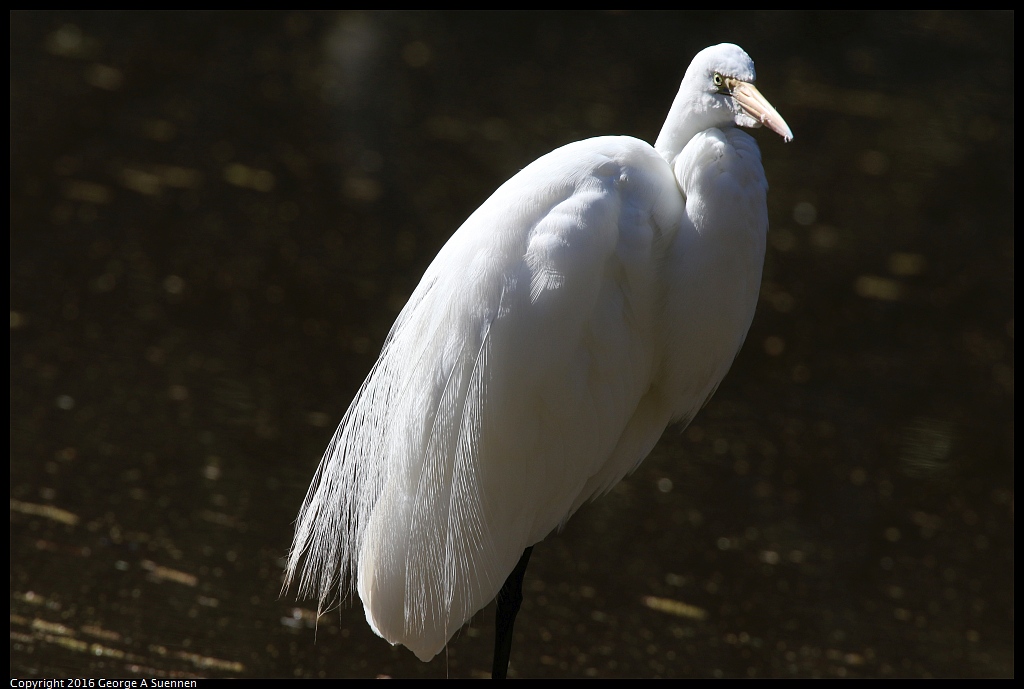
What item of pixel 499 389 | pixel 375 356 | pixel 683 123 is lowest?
pixel 375 356

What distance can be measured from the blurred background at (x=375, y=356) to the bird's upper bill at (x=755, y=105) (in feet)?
4.05

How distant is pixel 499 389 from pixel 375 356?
192cm

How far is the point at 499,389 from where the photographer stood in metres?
1.92

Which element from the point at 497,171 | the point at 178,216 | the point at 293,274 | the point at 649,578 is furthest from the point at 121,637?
the point at 497,171

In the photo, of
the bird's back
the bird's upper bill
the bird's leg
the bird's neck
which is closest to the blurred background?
the bird's leg

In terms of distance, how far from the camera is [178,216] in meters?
4.46

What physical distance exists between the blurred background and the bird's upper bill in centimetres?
123

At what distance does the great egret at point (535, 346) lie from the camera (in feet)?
6.28

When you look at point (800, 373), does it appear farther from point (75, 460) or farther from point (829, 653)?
point (75, 460)

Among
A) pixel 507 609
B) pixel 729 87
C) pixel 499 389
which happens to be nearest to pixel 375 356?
pixel 507 609

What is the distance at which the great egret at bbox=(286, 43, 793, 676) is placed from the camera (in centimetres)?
191

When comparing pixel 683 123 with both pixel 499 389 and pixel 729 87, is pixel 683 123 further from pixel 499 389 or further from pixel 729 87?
pixel 499 389

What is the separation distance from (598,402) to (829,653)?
3.66 ft

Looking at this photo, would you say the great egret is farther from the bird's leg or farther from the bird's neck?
the bird's leg
